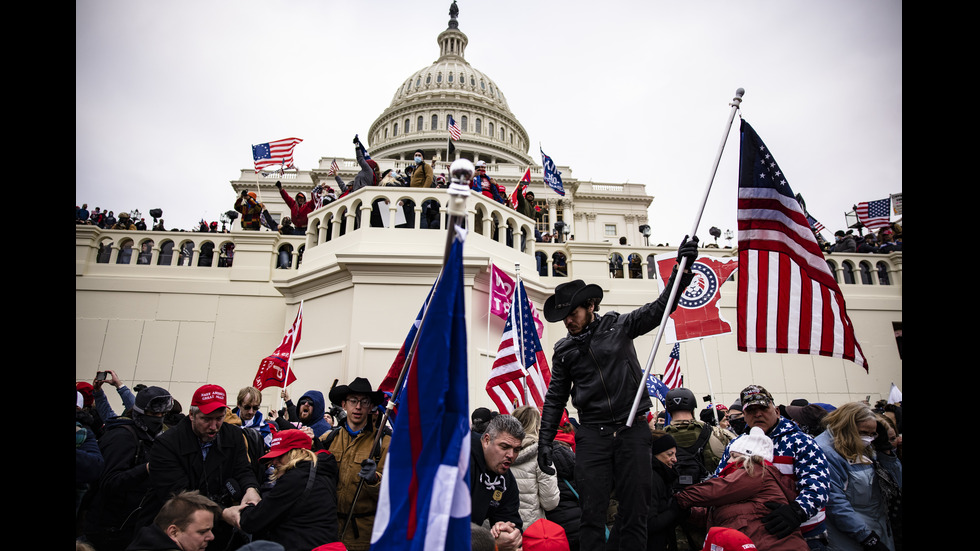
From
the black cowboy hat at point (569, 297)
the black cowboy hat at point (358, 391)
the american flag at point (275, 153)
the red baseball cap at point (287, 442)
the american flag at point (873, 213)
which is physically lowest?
the red baseball cap at point (287, 442)

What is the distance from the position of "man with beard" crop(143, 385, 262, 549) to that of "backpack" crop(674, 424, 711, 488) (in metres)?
3.25

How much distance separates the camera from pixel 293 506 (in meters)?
3.77

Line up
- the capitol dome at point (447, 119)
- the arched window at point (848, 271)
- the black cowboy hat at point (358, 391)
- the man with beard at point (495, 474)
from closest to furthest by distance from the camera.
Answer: the man with beard at point (495, 474) < the black cowboy hat at point (358, 391) < the arched window at point (848, 271) < the capitol dome at point (447, 119)

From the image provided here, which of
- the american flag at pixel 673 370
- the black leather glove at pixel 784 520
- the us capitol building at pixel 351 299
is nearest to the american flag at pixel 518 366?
the us capitol building at pixel 351 299

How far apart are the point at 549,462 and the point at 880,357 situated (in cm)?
1344

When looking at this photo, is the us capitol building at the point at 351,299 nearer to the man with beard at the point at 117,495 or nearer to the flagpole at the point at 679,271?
the man with beard at the point at 117,495

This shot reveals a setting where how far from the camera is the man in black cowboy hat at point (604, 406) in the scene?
3900 millimetres

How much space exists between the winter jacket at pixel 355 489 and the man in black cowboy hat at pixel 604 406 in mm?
1244

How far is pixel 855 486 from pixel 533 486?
246 cm

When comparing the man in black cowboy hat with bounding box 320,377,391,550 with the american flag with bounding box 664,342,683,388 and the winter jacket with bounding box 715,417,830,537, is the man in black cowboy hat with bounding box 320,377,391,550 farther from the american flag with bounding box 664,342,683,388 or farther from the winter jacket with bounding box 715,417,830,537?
the american flag with bounding box 664,342,683,388

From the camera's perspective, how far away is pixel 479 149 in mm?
68625

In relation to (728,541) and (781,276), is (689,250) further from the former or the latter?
(728,541)

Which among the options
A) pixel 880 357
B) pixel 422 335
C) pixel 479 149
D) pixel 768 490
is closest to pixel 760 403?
pixel 768 490
